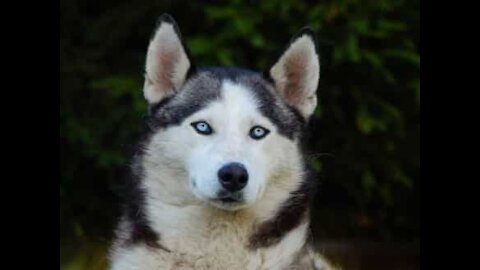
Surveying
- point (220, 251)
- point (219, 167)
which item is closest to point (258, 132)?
point (219, 167)

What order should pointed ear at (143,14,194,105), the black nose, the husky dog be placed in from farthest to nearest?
pointed ear at (143,14,194,105)
the husky dog
the black nose

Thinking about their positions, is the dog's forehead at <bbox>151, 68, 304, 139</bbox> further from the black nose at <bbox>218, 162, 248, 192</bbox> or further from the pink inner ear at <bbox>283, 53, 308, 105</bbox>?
the black nose at <bbox>218, 162, 248, 192</bbox>

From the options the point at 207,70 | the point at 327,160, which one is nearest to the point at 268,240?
the point at 207,70

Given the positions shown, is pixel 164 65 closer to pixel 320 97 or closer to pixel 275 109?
pixel 275 109

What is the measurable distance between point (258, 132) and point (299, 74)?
0.46 m

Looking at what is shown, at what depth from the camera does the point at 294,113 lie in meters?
4.73

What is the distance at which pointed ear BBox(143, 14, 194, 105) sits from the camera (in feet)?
15.1

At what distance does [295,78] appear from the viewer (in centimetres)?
475

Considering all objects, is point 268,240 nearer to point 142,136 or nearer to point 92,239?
point 142,136

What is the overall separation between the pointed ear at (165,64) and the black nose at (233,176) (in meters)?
0.64

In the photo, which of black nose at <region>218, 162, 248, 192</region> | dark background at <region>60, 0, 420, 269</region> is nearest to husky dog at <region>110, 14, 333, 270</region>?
black nose at <region>218, 162, 248, 192</region>

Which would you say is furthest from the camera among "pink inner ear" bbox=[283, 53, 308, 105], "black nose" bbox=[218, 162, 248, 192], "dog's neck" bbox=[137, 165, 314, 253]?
"pink inner ear" bbox=[283, 53, 308, 105]

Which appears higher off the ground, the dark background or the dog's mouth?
the dog's mouth

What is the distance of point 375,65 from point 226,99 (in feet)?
11.9
